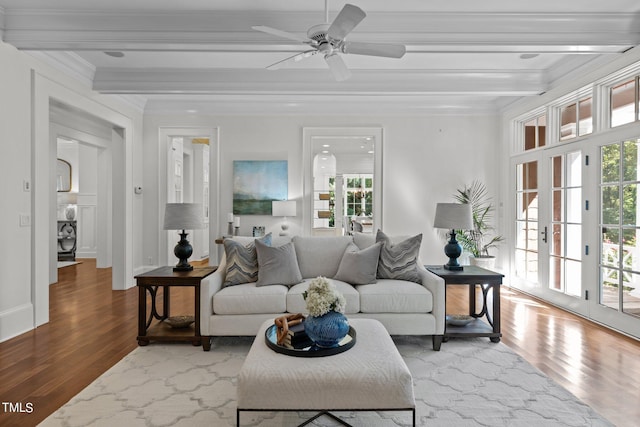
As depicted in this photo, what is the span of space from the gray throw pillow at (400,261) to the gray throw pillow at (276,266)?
0.82 m

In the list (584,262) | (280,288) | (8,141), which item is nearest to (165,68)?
(8,141)

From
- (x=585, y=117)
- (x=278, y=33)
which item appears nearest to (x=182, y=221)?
(x=278, y=33)

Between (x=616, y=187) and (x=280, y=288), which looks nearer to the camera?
(x=280, y=288)

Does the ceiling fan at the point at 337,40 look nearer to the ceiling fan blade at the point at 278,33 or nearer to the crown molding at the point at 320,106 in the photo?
the ceiling fan blade at the point at 278,33

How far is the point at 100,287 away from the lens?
577 cm

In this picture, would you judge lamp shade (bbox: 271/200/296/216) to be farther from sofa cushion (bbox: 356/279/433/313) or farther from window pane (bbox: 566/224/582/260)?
window pane (bbox: 566/224/582/260)

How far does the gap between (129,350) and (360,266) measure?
208cm

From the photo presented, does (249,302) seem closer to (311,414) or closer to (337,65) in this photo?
(311,414)

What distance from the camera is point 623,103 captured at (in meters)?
3.83

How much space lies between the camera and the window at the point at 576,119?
4.30m

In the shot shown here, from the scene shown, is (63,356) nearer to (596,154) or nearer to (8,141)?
(8,141)

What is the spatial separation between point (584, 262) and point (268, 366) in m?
3.89

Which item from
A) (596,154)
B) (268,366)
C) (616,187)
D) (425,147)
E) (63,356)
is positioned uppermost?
(425,147)

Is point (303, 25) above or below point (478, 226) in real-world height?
above
